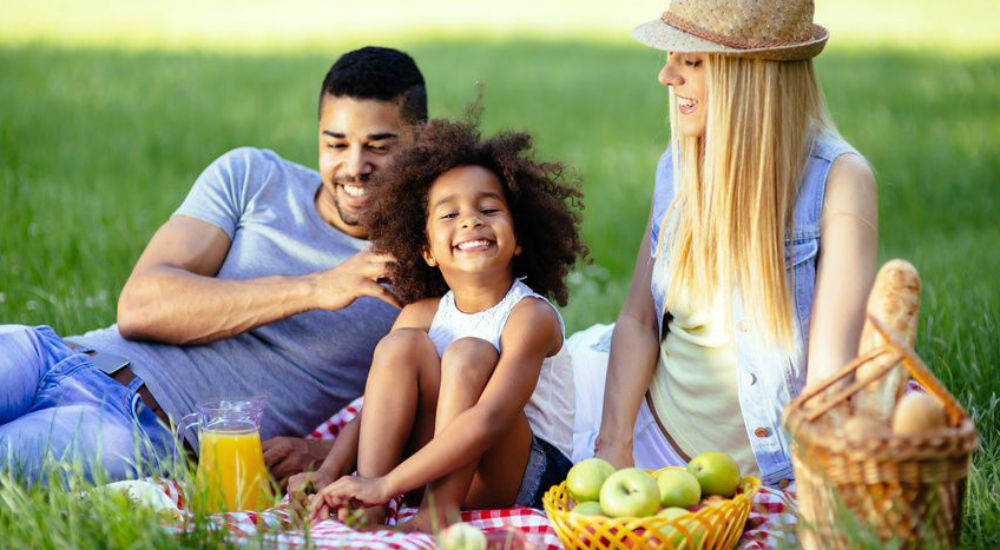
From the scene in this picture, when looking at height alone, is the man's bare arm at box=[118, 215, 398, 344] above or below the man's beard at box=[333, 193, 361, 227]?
below

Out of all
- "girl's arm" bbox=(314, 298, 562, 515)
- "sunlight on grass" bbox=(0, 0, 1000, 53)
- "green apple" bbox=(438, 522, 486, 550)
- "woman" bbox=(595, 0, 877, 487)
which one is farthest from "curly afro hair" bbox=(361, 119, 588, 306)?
"sunlight on grass" bbox=(0, 0, 1000, 53)

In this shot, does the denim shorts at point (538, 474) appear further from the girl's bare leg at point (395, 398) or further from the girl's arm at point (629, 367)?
the girl's bare leg at point (395, 398)

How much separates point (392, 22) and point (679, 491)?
13.2 m

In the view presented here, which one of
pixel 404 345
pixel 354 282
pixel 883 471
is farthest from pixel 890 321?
pixel 354 282

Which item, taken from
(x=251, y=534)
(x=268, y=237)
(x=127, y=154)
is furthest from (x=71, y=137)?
(x=251, y=534)

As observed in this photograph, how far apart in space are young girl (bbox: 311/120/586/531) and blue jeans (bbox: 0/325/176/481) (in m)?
0.66

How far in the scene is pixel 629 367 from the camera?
351cm

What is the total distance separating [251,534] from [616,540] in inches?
33.4

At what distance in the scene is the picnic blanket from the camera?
9.16 feet

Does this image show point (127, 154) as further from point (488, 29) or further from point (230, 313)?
point (488, 29)

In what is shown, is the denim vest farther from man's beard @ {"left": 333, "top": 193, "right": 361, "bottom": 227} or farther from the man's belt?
the man's belt

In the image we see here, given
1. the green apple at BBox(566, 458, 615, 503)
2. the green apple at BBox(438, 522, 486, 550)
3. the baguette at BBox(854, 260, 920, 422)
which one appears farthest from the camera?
the green apple at BBox(566, 458, 615, 503)

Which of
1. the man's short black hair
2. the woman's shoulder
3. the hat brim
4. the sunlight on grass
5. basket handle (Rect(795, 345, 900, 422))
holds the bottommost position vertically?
basket handle (Rect(795, 345, 900, 422))

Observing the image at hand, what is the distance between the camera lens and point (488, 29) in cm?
1507
